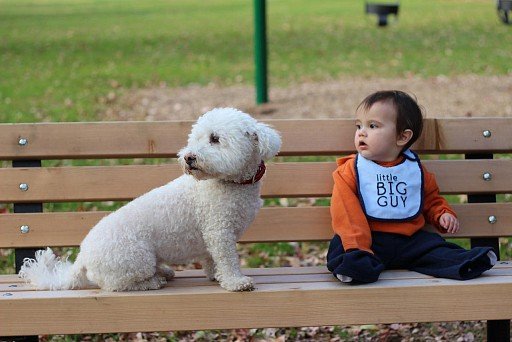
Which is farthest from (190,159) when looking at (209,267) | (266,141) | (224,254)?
(209,267)

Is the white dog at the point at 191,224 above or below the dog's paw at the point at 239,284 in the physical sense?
above

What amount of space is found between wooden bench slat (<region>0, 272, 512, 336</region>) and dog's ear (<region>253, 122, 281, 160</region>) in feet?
1.67

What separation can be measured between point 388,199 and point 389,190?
4cm

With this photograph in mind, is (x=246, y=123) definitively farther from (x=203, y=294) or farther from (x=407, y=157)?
(x=407, y=157)

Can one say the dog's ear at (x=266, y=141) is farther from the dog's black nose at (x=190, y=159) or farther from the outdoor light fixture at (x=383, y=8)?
the outdoor light fixture at (x=383, y=8)

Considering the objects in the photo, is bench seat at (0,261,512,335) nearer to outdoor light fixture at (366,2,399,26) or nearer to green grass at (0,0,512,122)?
green grass at (0,0,512,122)

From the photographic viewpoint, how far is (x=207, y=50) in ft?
54.6

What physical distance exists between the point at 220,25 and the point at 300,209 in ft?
61.6

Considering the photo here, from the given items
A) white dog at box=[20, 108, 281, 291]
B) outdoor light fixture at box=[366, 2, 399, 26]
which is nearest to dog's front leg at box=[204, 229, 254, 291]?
white dog at box=[20, 108, 281, 291]

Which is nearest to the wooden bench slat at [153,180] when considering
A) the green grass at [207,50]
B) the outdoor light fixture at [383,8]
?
the green grass at [207,50]

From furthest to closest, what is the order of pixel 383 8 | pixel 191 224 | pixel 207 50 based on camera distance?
pixel 383 8
pixel 207 50
pixel 191 224

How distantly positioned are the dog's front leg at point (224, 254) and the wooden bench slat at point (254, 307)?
0.22ft

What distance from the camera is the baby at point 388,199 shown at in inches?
140

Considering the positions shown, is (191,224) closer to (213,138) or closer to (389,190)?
(213,138)
